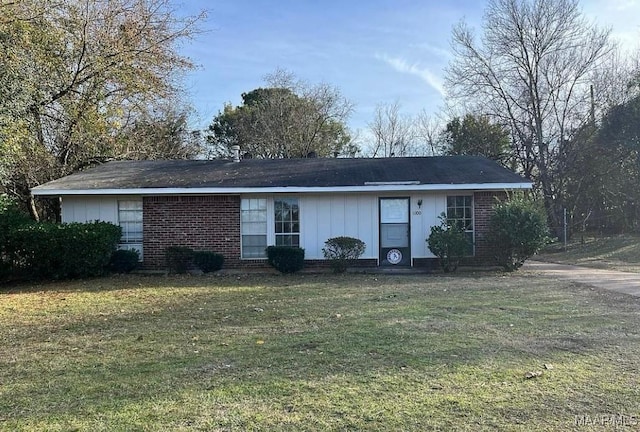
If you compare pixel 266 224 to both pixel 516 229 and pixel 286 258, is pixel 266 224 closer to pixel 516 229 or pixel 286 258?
pixel 286 258

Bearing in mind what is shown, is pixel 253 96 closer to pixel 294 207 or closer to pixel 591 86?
pixel 591 86

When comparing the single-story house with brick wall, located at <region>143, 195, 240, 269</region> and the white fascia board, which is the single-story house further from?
the white fascia board

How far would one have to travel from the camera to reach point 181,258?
13609mm

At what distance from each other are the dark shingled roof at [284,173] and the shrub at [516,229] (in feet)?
2.81

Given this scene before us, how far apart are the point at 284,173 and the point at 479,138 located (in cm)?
2103

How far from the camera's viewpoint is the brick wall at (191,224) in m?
13.9

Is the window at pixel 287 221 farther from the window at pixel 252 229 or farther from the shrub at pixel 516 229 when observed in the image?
the shrub at pixel 516 229

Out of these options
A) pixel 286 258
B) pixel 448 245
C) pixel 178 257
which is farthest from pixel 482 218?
pixel 178 257

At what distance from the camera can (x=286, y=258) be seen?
13242mm

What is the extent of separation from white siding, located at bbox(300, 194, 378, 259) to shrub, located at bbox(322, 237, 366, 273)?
1.87ft

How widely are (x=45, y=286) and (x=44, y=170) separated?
23.0 ft

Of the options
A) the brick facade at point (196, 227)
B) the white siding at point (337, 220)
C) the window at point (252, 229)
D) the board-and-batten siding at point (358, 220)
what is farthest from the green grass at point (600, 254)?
the window at point (252, 229)

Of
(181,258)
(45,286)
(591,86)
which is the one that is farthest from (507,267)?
(591,86)

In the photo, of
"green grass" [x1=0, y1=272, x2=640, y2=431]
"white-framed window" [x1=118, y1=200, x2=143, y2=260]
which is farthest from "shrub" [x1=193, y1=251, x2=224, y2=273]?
"green grass" [x1=0, y1=272, x2=640, y2=431]
